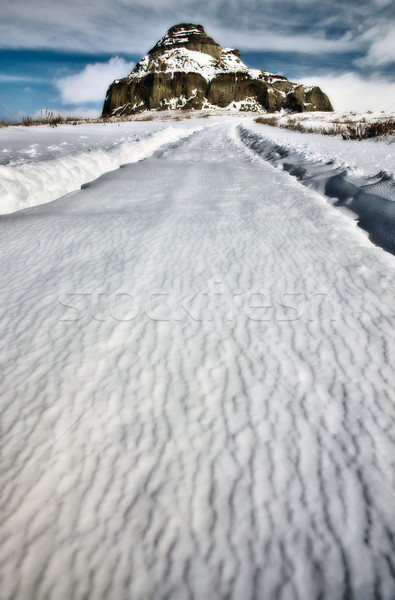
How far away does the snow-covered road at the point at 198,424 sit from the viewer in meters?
0.48

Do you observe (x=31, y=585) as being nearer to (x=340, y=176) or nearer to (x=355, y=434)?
(x=355, y=434)

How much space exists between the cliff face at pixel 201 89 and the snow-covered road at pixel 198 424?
62289mm

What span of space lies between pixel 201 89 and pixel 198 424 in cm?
6964

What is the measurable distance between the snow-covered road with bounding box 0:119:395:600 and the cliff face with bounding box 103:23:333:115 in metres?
62.3

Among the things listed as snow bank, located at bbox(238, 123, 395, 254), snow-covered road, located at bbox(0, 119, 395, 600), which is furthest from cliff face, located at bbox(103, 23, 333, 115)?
snow-covered road, located at bbox(0, 119, 395, 600)

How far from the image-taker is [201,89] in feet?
185

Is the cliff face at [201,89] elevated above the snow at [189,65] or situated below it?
below

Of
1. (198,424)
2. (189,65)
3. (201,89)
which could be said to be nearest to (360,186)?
(198,424)

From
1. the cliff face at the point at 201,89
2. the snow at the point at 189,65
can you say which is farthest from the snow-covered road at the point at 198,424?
the snow at the point at 189,65

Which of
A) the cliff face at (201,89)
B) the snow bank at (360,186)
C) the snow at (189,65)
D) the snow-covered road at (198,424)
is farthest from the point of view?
the snow at (189,65)

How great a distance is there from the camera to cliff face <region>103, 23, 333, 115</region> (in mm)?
55781

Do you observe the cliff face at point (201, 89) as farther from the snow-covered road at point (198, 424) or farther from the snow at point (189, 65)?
the snow-covered road at point (198, 424)

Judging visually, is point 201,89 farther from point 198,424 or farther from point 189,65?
point 198,424

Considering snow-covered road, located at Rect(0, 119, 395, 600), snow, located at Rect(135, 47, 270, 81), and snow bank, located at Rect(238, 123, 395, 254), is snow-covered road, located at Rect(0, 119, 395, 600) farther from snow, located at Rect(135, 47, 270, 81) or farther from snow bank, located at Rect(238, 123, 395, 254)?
snow, located at Rect(135, 47, 270, 81)
